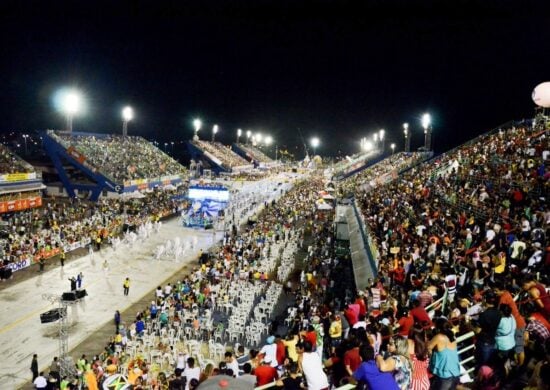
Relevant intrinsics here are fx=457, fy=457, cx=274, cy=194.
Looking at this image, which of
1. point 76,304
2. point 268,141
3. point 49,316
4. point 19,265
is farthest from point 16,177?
point 268,141

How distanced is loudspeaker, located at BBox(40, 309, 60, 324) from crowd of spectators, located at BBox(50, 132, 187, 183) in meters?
28.0

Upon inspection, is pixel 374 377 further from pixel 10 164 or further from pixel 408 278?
pixel 10 164

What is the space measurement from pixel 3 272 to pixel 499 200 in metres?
20.7

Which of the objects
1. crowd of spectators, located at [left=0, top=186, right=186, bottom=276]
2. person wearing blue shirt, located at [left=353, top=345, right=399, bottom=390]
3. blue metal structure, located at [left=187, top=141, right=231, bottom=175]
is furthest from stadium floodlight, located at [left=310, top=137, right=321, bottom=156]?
person wearing blue shirt, located at [left=353, top=345, right=399, bottom=390]

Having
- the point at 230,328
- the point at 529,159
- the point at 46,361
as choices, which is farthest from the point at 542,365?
the point at 529,159

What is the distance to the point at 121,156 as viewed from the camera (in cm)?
5022

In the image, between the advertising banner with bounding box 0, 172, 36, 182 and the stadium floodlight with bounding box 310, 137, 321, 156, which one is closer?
the advertising banner with bounding box 0, 172, 36, 182

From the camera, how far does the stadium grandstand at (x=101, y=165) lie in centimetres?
4250

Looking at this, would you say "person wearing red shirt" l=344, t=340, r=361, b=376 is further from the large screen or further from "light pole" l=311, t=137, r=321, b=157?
"light pole" l=311, t=137, r=321, b=157

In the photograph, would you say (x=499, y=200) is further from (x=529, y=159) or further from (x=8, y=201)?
(x=8, y=201)

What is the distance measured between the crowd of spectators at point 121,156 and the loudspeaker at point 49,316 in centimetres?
2800

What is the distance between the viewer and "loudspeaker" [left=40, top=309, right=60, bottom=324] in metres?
15.4

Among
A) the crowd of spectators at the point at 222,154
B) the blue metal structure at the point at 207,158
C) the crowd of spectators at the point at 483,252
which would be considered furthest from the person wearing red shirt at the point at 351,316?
the crowd of spectators at the point at 222,154

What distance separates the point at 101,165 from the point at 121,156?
637 cm
